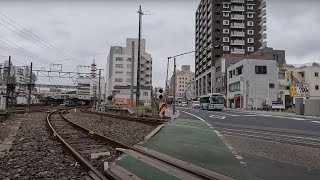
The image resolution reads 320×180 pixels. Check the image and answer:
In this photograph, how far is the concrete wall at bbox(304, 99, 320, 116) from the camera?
37.9 metres

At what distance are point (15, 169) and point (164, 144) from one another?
5.52 metres

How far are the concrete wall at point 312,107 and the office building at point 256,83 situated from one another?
28650 millimetres

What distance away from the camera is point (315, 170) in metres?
7.98

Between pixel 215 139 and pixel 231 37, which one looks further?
pixel 231 37

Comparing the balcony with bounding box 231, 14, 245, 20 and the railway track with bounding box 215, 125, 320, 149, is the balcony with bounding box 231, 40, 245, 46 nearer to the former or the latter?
the balcony with bounding box 231, 14, 245, 20

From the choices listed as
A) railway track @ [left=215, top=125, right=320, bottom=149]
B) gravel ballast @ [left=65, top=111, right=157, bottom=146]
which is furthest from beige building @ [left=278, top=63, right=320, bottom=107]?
railway track @ [left=215, top=125, right=320, bottom=149]

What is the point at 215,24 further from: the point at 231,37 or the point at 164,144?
the point at 164,144

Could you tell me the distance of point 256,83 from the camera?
7038cm

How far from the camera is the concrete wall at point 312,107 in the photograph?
37.9 meters

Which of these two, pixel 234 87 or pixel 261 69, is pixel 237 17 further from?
pixel 261 69

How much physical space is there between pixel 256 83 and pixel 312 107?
107 ft

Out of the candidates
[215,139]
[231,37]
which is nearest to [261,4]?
[231,37]

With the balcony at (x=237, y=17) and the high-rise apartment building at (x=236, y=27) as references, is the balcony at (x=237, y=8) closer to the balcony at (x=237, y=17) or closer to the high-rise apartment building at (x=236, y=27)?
the high-rise apartment building at (x=236, y=27)

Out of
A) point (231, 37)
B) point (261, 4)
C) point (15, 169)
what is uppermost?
point (261, 4)
